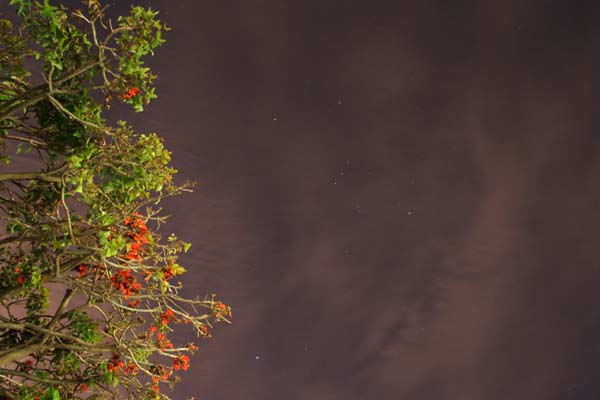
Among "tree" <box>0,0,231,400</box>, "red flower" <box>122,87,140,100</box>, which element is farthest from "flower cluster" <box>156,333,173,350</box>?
"red flower" <box>122,87,140,100</box>

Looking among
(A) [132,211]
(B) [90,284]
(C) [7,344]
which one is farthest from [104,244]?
(C) [7,344]

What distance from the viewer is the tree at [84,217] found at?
4.43m

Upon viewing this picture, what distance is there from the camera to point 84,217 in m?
5.50

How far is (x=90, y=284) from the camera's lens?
5309 millimetres

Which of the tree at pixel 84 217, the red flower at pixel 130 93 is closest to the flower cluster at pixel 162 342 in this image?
the tree at pixel 84 217

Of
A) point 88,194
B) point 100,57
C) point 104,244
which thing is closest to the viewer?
point 100,57

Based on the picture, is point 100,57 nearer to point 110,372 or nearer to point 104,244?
point 104,244

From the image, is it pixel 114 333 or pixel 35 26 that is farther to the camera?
pixel 114 333

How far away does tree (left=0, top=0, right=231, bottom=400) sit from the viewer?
4.43m

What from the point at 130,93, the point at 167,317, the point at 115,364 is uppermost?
the point at 130,93

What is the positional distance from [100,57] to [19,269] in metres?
2.06

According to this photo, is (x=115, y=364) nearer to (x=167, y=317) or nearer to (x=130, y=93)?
(x=167, y=317)

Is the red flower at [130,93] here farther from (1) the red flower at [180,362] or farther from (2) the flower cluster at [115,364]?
(1) the red flower at [180,362]

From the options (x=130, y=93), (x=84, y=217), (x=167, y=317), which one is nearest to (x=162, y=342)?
(x=167, y=317)
